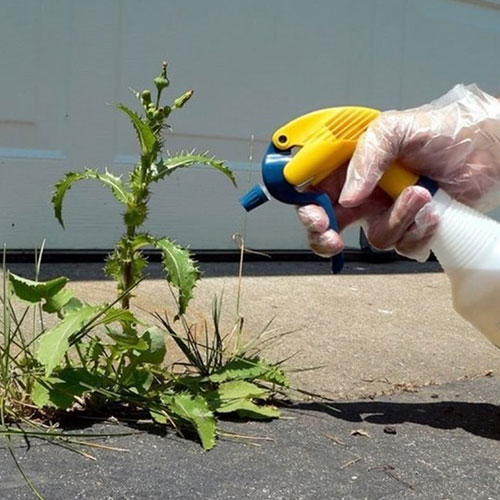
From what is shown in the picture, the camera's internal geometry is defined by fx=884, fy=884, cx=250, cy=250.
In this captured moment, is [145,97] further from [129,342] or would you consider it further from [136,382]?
[136,382]

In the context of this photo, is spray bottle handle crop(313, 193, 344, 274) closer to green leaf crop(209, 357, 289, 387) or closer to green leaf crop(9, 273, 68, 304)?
green leaf crop(209, 357, 289, 387)

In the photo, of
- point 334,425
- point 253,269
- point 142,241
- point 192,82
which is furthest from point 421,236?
point 192,82

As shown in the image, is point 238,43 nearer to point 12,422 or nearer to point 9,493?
point 12,422

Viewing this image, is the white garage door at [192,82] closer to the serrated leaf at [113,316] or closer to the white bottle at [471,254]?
the white bottle at [471,254]

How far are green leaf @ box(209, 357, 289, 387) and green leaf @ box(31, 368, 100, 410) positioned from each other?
0.38 m

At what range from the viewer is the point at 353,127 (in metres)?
2.37

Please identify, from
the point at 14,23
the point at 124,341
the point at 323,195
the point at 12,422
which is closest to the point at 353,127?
the point at 323,195

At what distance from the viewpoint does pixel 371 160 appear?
2266 millimetres

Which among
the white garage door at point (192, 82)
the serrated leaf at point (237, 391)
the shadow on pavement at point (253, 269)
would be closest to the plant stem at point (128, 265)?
the serrated leaf at point (237, 391)

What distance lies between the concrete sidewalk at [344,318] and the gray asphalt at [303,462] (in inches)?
12.6

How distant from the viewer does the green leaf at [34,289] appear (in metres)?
2.14

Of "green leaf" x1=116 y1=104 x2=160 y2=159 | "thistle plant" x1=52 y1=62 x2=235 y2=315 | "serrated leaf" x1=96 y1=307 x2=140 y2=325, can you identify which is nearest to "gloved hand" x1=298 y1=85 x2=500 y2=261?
"thistle plant" x1=52 y1=62 x2=235 y2=315

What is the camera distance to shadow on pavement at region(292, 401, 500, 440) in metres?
2.54

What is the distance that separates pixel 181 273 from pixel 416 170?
2.31ft
